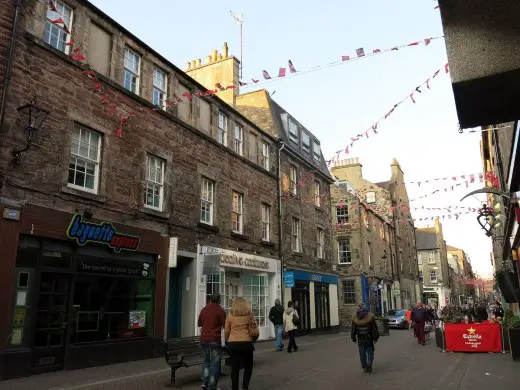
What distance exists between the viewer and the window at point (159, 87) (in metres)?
13.9

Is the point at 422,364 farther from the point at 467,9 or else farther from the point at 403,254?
the point at 403,254

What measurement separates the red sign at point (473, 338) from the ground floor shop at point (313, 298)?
7.44 metres

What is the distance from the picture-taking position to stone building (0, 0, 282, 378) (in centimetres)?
938

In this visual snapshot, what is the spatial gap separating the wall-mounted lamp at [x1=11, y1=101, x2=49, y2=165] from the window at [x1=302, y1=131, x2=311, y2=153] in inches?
661

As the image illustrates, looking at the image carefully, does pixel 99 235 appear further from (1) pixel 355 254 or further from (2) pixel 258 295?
(1) pixel 355 254

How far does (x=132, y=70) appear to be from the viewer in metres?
13.1

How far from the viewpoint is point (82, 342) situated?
408 inches

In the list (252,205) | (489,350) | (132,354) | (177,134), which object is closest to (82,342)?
(132,354)

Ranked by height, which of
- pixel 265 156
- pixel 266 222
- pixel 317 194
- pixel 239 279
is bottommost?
pixel 239 279

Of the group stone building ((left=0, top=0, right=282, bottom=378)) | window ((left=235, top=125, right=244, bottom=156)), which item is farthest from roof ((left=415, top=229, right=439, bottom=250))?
stone building ((left=0, top=0, right=282, bottom=378))

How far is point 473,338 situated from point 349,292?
63.8 feet

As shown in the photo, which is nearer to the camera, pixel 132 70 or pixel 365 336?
pixel 365 336

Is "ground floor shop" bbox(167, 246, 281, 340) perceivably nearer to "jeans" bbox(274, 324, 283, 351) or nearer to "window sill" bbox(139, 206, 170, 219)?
"window sill" bbox(139, 206, 170, 219)

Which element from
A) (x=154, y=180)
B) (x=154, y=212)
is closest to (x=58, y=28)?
(x=154, y=180)
